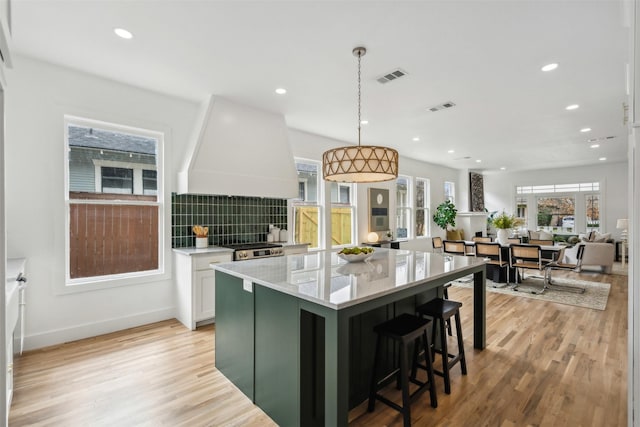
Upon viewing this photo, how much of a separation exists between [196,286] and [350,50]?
2.96 m

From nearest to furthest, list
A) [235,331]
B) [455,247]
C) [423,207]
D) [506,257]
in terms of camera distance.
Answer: [235,331] → [506,257] → [455,247] → [423,207]

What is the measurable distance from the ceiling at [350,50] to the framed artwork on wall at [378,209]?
8.01ft

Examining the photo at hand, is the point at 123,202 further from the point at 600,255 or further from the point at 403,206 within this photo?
the point at 600,255

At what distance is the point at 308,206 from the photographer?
18.4ft

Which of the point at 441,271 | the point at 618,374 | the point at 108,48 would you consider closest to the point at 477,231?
the point at 618,374

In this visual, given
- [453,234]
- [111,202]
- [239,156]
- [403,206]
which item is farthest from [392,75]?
[453,234]

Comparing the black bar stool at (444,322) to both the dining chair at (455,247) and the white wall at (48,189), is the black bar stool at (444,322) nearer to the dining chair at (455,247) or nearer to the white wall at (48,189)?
the white wall at (48,189)

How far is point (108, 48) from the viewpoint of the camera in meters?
2.78

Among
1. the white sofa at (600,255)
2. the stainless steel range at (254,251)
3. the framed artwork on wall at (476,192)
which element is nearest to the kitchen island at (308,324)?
the stainless steel range at (254,251)

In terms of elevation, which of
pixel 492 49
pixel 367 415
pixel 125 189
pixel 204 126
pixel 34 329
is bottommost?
pixel 367 415

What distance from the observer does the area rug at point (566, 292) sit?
182 inches

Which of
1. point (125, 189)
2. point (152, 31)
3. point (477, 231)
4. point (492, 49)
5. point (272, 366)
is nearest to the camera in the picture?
point (272, 366)

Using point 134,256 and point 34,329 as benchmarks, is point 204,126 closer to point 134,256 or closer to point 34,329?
point 134,256

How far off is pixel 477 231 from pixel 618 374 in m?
7.54
